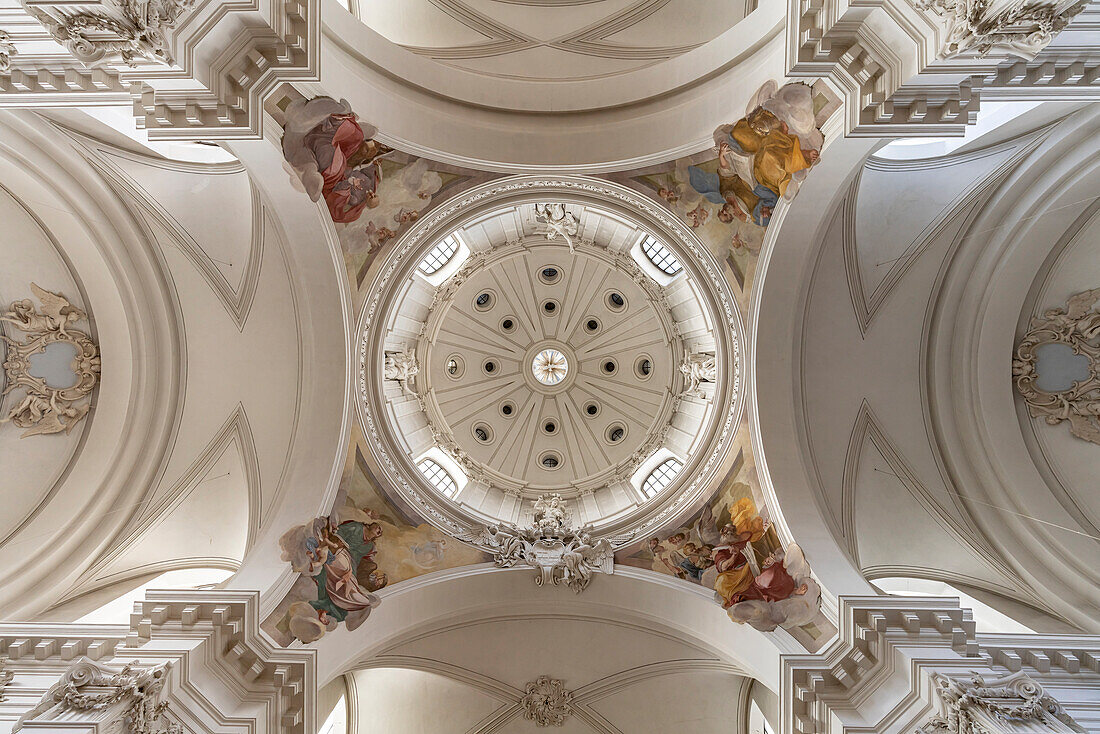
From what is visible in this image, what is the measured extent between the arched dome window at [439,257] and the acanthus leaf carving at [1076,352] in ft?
37.8

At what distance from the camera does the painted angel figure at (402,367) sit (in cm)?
1402

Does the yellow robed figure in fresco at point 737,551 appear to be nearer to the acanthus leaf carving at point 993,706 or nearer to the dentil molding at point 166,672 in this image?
the acanthus leaf carving at point 993,706

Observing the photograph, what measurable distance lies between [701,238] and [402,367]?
281 inches

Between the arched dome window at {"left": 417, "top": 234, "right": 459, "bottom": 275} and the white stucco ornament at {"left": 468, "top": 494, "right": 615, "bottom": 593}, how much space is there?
627 centimetres

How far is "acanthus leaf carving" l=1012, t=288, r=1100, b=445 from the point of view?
10.7 metres

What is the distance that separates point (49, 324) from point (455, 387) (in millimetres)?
8568

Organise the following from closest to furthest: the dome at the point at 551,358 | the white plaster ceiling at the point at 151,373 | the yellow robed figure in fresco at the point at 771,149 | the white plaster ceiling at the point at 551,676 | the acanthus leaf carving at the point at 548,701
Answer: the yellow robed figure in fresco at the point at 771,149
the white plaster ceiling at the point at 151,373
the dome at the point at 551,358
the white plaster ceiling at the point at 551,676
the acanthus leaf carving at the point at 548,701

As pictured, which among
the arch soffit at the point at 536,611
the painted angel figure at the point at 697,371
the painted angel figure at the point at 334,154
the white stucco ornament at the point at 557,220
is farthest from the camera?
the painted angel figure at the point at 697,371

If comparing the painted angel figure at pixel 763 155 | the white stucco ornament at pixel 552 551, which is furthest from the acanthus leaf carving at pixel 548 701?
the painted angel figure at pixel 763 155

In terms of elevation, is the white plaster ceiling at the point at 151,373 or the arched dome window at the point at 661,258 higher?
the arched dome window at the point at 661,258

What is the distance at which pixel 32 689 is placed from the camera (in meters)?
7.50

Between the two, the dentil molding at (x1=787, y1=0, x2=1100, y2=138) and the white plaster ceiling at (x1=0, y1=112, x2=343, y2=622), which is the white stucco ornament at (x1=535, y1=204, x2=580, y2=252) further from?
the dentil molding at (x1=787, y1=0, x2=1100, y2=138)

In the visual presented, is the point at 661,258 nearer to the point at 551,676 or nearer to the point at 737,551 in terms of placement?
the point at 737,551

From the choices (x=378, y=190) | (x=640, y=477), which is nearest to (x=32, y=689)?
(x=378, y=190)
